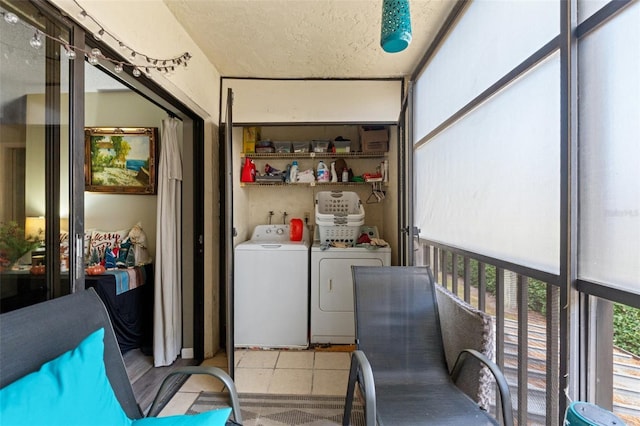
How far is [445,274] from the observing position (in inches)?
79.7

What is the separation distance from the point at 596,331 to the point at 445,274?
111cm

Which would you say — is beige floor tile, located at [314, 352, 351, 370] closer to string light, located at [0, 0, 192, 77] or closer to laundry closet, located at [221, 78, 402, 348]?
laundry closet, located at [221, 78, 402, 348]

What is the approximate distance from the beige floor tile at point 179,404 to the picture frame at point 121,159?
1.88 meters

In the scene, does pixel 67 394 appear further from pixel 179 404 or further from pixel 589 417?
pixel 589 417

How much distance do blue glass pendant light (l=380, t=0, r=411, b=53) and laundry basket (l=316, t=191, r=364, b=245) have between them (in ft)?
6.04

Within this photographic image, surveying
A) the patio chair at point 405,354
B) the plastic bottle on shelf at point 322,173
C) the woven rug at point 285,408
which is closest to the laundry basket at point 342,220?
the plastic bottle on shelf at point 322,173

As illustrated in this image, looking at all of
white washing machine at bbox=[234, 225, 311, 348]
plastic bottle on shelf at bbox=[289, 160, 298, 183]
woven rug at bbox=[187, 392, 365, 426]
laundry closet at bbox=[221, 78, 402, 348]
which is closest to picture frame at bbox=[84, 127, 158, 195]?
laundry closet at bbox=[221, 78, 402, 348]

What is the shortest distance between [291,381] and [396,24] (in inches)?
96.1

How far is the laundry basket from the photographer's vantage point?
2904 mm

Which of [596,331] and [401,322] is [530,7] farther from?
[401,322]

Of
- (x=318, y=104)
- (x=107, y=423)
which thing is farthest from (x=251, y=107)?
(x=107, y=423)

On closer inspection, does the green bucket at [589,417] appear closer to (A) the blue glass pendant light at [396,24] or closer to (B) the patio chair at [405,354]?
(B) the patio chair at [405,354]

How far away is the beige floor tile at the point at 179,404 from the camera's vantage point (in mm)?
1836

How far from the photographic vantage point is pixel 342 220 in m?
2.91
